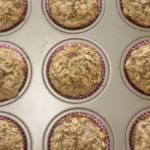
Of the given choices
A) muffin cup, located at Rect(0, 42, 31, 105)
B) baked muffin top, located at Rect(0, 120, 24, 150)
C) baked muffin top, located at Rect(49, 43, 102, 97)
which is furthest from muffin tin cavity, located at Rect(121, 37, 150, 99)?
baked muffin top, located at Rect(0, 120, 24, 150)

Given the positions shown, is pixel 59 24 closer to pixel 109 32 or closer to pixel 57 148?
pixel 109 32

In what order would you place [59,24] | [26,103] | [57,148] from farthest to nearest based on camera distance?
[59,24] → [26,103] → [57,148]

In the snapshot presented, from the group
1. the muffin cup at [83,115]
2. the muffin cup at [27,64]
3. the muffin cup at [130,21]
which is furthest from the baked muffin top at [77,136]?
the muffin cup at [130,21]

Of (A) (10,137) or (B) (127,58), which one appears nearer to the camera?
(A) (10,137)

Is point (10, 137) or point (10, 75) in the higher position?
point (10, 75)

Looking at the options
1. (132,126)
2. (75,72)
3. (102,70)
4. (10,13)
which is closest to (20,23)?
(10,13)

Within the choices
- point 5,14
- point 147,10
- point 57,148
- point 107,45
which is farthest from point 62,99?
point 147,10

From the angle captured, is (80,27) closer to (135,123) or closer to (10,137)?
(135,123)

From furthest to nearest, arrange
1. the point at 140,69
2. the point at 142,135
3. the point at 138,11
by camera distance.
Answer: the point at 138,11 < the point at 140,69 < the point at 142,135
